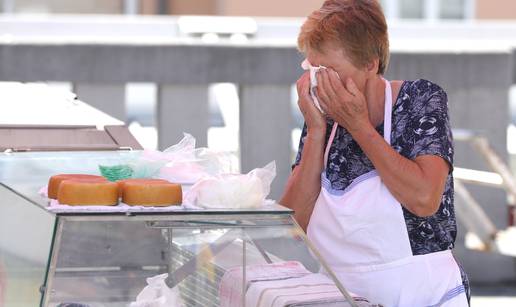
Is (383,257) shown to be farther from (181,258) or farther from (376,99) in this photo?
(181,258)

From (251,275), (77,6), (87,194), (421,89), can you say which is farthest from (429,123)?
(77,6)

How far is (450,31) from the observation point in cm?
959

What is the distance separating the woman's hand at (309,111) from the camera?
104 inches

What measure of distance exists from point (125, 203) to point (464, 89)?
476cm

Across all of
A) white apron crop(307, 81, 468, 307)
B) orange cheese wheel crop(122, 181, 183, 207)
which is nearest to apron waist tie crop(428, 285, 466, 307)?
white apron crop(307, 81, 468, 307)

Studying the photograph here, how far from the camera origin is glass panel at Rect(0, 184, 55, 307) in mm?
2424

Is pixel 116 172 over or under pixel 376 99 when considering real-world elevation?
under

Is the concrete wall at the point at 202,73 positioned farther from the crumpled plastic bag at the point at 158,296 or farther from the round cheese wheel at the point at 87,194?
the round cheese wheel at the point at 87,194

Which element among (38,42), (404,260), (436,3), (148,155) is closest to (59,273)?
(148,155)

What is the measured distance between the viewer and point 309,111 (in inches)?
105

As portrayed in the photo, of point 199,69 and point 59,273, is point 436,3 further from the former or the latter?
point 59,273

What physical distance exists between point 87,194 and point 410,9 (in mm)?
14321

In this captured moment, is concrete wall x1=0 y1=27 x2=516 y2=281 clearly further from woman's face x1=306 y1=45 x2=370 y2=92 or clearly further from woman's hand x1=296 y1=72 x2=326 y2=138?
woman's face x1=306 y1=45 x2=370 y2=92

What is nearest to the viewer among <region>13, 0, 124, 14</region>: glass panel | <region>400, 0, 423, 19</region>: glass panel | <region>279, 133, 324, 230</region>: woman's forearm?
<region>279, 133, 324, 230</region>: woman's forearm
